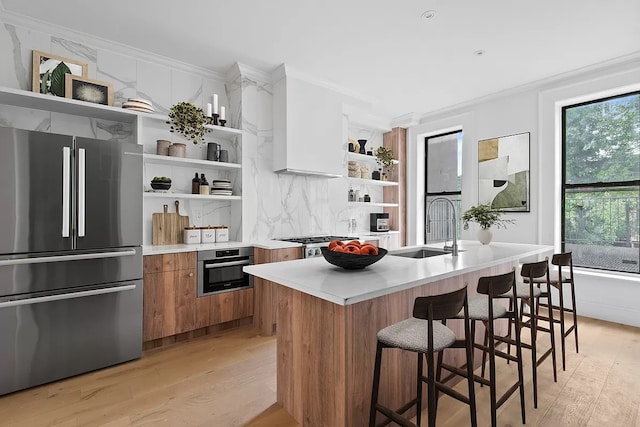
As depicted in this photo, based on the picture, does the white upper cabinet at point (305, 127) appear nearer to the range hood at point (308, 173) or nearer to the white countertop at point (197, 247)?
the range hood at point (308, 173)

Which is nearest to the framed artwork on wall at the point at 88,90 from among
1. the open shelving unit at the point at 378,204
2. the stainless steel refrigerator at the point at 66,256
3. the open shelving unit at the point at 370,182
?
the stainless steel refrigerator at the point at 66,256

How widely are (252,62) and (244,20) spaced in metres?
0.80

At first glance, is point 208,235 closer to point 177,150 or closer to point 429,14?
point 177,150

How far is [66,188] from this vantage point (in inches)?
94.0

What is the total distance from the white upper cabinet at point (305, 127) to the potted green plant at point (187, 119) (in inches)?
36.4

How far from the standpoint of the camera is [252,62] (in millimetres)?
3668

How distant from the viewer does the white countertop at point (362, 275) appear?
148 cm

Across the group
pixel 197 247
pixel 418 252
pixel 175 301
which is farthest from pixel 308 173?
pixel 175 301

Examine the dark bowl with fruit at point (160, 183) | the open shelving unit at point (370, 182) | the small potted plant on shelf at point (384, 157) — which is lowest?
the dark bowl with fruit at point (160, 183)

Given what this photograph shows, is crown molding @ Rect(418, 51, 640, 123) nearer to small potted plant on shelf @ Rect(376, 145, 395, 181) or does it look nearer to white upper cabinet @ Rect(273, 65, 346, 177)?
small potted plant on shelf @ Rect(376, 145, 395, 181)

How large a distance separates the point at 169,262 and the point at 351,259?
1942mm

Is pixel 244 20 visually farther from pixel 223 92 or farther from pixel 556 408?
pixel 556 408

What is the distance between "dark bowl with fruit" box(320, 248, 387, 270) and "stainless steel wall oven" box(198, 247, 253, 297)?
5.69 ft

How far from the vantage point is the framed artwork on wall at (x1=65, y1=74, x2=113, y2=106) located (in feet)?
9.41
